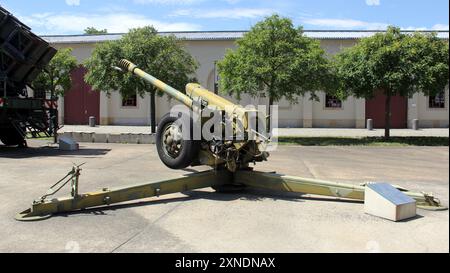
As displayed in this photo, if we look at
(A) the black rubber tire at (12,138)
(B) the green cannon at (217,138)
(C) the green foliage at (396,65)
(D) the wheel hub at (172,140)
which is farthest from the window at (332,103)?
(D) the wheel hub at (172,140)

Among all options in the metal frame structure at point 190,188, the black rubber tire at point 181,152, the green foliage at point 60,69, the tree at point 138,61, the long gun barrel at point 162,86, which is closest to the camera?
the metal frame structure at point 190,188

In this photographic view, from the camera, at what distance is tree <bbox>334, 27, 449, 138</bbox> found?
1819cm

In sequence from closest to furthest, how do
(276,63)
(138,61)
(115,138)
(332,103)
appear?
(115,138) < (276,63) < (138,61) < (332,103)

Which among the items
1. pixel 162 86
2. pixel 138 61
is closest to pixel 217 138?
pixel 162 86

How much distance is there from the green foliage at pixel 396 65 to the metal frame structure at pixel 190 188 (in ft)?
40.7

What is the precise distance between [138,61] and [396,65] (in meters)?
10.6

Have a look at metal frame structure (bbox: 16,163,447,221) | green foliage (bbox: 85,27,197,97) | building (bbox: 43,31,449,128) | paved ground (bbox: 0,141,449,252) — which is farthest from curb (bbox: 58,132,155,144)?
building (bbox: 43,31,449,128)

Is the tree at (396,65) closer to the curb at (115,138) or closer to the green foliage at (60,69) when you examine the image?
the curb at (115,138)

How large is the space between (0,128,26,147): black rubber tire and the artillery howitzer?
9.23 m

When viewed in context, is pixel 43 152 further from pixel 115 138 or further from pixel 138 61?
pixel 138 61

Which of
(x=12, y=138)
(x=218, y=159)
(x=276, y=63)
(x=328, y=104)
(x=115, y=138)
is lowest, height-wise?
(x=115, y=138)

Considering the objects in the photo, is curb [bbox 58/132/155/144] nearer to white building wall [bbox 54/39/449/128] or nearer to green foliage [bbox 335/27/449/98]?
green foliage [bbox 335/27/449/98]

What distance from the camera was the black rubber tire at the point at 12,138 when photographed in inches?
611

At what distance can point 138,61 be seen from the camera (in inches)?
815
